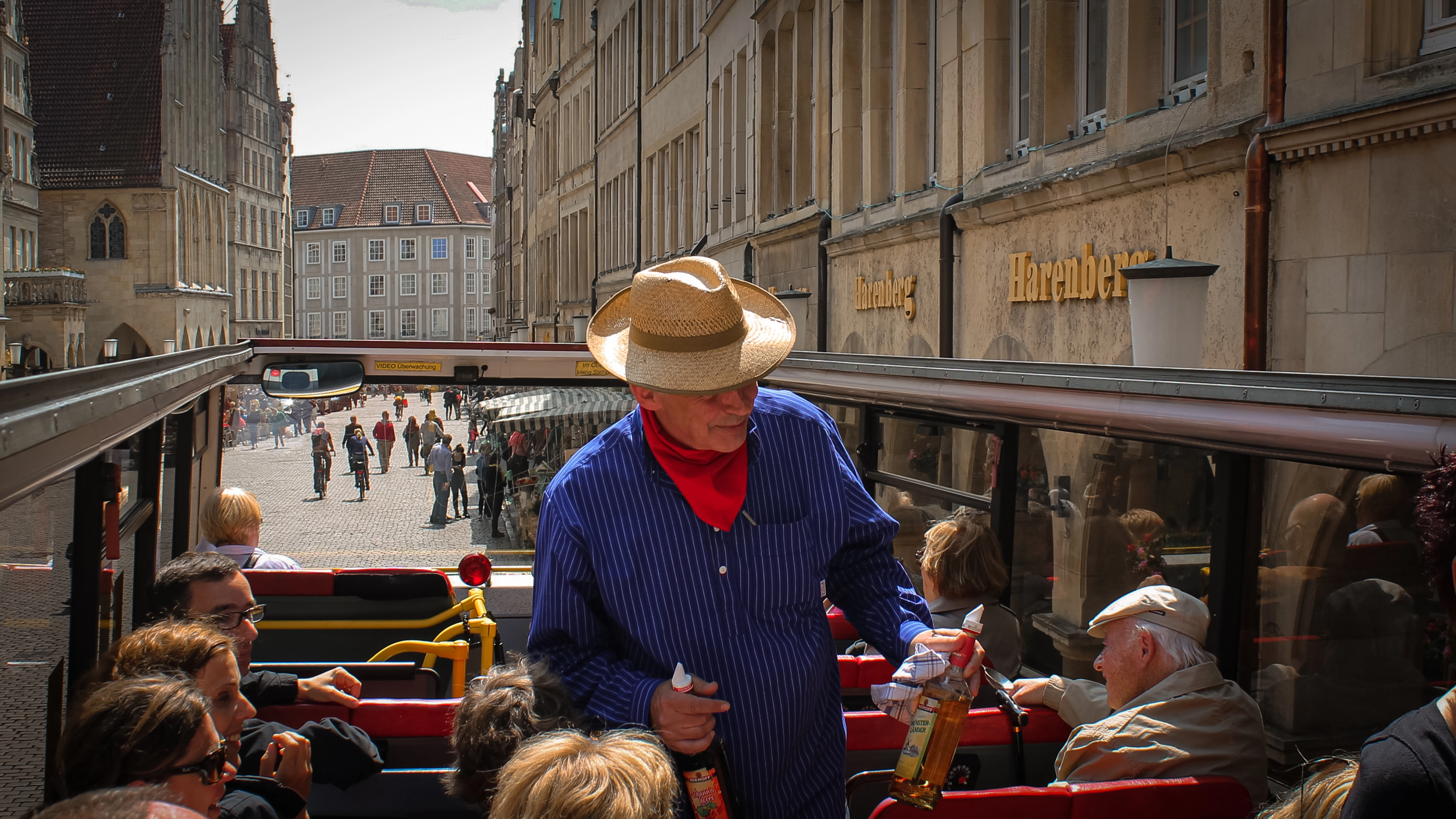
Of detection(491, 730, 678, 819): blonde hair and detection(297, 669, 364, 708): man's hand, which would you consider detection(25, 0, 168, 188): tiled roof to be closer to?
detection(297, 669, 364, 708): man's hand

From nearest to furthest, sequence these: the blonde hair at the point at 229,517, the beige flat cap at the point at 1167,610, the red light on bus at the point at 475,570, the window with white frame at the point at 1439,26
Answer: the beige flat cap at the point at 1167,610 < the blonde hair at the point at 229,517 < the red light on bus at the point at 475,570 < the window with white frame at the point at 1439,26

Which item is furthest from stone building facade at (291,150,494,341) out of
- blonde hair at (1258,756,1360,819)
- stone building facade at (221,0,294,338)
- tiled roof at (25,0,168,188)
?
blonde hair at (1258,756,1360,819)

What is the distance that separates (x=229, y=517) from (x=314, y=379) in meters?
1.58

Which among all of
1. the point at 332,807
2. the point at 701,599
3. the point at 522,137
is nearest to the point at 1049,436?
the point at 701,599

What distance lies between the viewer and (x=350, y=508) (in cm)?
739

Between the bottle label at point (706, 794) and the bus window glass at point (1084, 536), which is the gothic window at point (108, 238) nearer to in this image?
the bus window glass at point (1084, 536)

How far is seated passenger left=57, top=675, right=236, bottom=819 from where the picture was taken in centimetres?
235

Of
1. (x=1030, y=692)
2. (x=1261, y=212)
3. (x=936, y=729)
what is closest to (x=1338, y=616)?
(x=1030, y=692)

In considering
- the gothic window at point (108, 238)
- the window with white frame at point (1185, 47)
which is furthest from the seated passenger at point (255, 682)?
the gothic window at point (108, 238)

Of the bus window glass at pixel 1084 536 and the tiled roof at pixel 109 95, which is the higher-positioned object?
the tiled roof at pixel 109 95

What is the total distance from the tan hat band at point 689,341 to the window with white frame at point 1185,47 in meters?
7.41

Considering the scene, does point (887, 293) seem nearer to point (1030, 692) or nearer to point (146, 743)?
point (1030, 692)

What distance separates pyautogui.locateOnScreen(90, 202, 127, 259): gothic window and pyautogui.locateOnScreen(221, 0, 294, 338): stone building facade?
39.9ft

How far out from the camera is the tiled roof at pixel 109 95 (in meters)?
57.8
